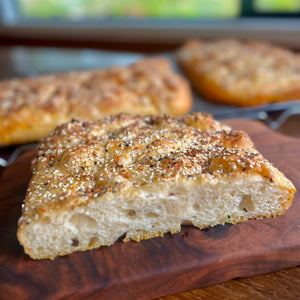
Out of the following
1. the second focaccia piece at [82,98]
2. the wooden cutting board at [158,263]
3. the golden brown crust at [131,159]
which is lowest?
the wooden cutting board at [158,263]

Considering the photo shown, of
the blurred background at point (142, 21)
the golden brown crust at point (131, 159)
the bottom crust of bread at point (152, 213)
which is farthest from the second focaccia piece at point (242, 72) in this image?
the bottom crust of bread at point (152, 213)

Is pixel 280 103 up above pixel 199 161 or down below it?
below

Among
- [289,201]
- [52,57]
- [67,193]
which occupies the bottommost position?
[52,57]

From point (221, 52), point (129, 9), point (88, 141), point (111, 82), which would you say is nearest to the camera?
point (88, 141)

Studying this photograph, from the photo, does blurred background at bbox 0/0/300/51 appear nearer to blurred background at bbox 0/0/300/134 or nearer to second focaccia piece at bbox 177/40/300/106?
blurred background at bbox 0/0/300/134

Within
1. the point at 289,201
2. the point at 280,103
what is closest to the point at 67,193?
the point at 289,201

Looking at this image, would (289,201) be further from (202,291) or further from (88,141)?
(88,141)

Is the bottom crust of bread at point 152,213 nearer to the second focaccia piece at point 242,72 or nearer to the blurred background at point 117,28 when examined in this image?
the second focaccia piece at point 242,72

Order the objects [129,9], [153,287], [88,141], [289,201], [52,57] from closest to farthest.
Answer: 1. [153,287]
2. [289,201]
3. [88,141]
4. [52,57]
5. [129,9]
